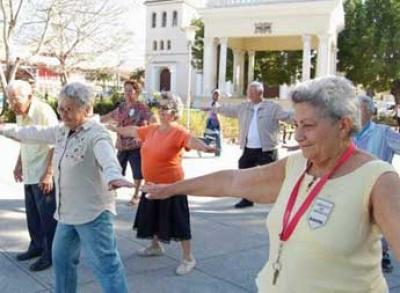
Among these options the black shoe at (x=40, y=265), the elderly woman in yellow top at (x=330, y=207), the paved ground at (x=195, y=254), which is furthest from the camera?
the black shoe at (x=40, y=265)

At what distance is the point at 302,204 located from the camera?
205 centimetres

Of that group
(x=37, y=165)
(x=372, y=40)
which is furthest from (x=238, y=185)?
(x=372, y=40)

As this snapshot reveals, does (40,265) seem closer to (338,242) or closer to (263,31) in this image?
(338,242)

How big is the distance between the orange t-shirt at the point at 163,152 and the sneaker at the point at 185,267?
2.43 ft

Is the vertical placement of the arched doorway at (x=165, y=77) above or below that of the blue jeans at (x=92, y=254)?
above

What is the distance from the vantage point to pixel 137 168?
816 cm

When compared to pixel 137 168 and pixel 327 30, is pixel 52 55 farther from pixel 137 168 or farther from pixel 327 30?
pixel 137 168

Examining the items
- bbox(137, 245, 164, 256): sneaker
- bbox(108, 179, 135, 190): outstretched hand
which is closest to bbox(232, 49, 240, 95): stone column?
bbox(137, 245, 164, 256): sneaker

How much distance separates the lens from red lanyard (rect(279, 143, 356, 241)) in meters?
2.03

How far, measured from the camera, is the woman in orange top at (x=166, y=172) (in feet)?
16.2

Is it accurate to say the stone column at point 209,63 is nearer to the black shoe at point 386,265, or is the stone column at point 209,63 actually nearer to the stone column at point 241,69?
the stone column at point 241,69

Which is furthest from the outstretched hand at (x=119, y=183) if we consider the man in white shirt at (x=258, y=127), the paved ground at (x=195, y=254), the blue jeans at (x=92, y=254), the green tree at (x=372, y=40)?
the green tree at (x=372, y=40)

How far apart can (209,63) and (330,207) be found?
109 ft

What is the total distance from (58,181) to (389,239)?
2429mm
